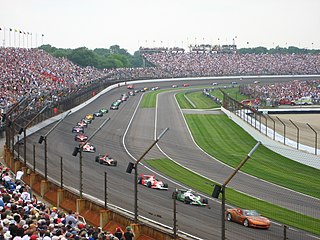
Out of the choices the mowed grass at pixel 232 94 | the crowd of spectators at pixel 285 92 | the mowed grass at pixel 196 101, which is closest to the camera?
the mowed grass at pixel 196 101

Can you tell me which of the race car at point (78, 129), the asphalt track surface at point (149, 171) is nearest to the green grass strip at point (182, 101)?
the asphalt track surface at point (149, 171)

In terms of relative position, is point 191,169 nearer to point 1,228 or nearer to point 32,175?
point 32,175

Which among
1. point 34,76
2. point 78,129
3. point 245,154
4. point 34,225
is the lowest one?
point 245,154

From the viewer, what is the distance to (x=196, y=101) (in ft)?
313

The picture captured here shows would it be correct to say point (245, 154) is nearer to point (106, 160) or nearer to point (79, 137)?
point (79, 137)

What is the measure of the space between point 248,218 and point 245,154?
2369 cm

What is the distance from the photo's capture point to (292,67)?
164375 millimetres

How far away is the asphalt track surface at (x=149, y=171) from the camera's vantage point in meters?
21.9

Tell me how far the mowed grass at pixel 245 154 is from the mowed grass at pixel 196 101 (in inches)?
554

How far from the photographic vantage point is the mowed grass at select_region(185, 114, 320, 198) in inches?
1276

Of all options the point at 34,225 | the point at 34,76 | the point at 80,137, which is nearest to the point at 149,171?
the point at 80,137

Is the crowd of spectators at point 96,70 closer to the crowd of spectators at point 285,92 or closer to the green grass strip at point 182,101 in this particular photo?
the green grass strip at point 182,101

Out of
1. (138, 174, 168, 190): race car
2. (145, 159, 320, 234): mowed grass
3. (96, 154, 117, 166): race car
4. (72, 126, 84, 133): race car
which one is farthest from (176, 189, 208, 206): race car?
(72, 126, 84, 133): race car

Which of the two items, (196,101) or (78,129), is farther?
(196,101)
